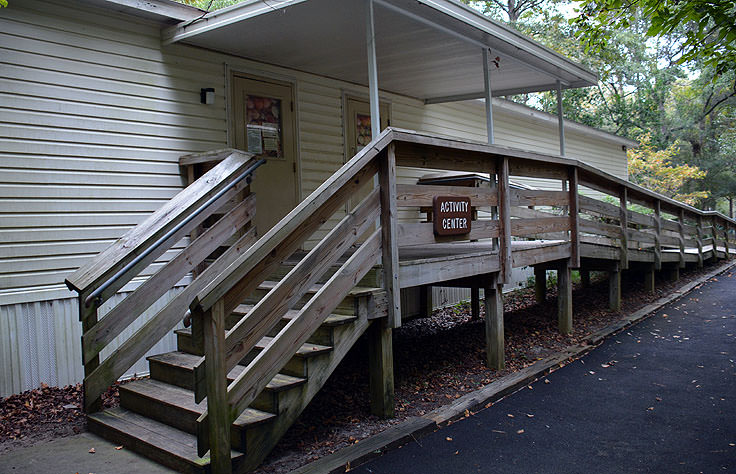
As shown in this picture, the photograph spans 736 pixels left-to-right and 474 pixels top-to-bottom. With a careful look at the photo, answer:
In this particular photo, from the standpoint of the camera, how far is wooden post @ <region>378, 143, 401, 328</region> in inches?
173

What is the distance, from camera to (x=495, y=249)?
5.91 m

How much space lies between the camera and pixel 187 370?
14.0 feet

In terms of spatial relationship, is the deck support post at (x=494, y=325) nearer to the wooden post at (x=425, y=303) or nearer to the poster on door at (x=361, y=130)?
the wooden post at (x=425, y=303)

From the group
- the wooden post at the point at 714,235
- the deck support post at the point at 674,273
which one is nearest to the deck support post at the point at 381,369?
the deck support post at the point at 674,273

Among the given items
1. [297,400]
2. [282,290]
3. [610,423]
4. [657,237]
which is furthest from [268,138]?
[657,237]

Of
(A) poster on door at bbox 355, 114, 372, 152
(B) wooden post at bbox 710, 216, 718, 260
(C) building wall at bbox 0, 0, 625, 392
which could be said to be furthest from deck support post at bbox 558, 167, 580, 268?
(B) wooden post at bbox 710, 216, 718, 260

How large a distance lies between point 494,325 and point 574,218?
2.20m

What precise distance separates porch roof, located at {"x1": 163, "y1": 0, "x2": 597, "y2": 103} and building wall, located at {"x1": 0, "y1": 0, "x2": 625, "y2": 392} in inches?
20.3

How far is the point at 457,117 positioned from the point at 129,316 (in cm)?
761

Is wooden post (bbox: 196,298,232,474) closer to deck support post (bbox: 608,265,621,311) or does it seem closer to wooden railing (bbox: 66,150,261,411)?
wooden railing (bbox: 66,150,261,411)

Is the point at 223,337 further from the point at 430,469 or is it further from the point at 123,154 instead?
the point at 123,154

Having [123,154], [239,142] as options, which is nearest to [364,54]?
[239,142]

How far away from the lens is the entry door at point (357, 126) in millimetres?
8105

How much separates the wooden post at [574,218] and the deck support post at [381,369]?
362 cm
